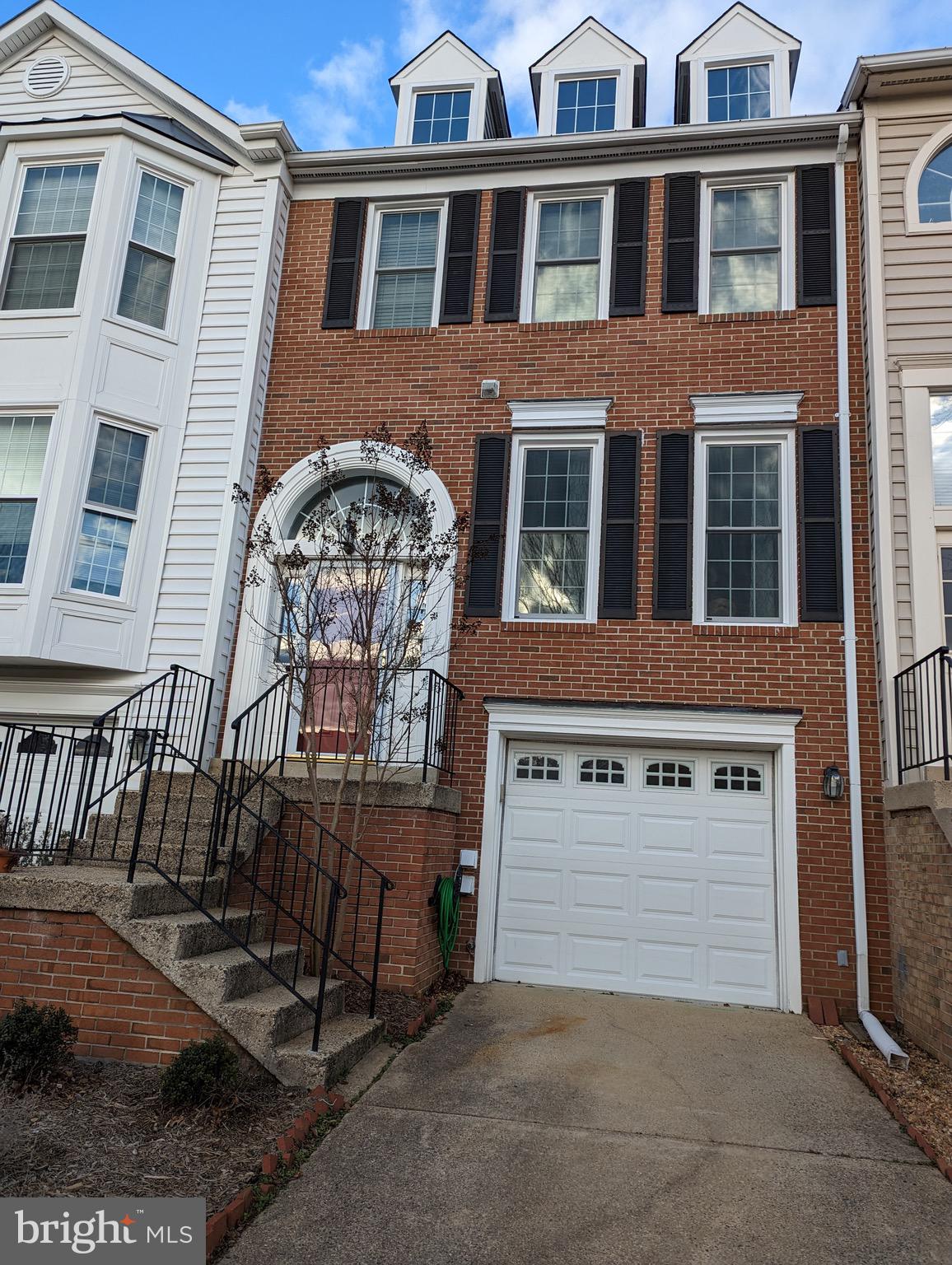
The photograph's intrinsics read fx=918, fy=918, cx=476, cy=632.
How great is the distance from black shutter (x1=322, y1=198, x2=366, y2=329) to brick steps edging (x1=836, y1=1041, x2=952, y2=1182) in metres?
7.94

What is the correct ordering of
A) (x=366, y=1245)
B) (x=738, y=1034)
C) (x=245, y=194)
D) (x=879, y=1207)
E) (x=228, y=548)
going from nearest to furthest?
(x=366, y=1245) → (x=879, y=1207) → (x=738, y=1034) → (x=228, y=548) → (x=245, y=194)

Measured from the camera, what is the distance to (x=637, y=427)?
8766 millimetres

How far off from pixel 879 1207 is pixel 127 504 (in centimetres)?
792

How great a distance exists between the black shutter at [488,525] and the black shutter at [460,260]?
1.47 meters

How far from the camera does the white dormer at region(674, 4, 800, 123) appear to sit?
9742 millimetres

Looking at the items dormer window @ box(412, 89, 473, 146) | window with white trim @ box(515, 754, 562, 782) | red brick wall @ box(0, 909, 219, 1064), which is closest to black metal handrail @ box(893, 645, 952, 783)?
window with white trim @ box(515, 754, 562, 782)

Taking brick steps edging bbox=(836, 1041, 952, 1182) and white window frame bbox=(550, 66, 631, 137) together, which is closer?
brick steps edging bbox=(836, 1041, 952, 1182)

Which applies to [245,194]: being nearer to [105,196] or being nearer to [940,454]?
[105,196]

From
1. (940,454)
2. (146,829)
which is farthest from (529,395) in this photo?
(146,829)

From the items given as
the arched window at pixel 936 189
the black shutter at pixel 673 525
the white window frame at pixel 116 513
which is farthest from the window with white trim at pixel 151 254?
the arched window at pixel 936 189

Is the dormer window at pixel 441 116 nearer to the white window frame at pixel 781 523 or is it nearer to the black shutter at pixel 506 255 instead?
the black shutter at pixel 506 255

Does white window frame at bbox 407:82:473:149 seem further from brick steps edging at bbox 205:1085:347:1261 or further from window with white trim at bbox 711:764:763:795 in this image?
brick steps edging at bbox 205:1085:347:1261

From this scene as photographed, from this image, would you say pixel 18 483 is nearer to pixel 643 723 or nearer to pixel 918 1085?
pixel 643 723

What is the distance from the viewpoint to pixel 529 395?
9023mm
